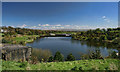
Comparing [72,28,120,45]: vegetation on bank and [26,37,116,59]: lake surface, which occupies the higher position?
[72,28,120,45]: vegetation on bank

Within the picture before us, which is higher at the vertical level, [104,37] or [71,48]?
[104,37]

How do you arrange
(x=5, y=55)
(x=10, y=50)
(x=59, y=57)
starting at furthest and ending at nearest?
(x=59, y=57)
(x=10, y=50)
(x=5, y=55)

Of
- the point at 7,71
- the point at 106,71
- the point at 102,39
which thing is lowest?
the point at 102,39

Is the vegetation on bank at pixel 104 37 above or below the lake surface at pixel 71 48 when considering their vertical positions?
above

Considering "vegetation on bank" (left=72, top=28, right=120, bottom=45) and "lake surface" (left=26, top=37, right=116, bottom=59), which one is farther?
"vegetation on bank" (left=72, top=28, right=120, bottom=45)

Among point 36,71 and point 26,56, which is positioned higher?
point 36,71

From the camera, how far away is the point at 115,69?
3.86 m

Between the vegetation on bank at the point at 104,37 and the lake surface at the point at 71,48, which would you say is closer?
the lake surface at the point at 71,48

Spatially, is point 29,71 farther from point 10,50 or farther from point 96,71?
point 10,50

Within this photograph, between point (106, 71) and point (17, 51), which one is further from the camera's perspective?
point (17, 51)

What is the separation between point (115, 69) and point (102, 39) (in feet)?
148

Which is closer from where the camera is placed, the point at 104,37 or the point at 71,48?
the point at 71,48

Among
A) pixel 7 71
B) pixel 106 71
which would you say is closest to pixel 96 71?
pixel 106 71

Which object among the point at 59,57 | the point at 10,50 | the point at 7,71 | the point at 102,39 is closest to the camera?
the point at 7,71
